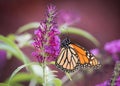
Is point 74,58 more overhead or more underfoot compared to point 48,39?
more overhead

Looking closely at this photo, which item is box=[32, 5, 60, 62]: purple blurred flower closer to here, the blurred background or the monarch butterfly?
the monarch butterfly

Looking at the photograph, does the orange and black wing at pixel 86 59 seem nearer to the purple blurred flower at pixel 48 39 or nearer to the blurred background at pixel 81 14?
the purple blurred flower at pixel 48 39

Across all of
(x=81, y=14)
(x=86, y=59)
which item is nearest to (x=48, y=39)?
(x=86, y=59)

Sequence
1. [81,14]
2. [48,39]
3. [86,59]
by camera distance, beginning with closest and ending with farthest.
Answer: [48,39] → [86,59] → [81,14]

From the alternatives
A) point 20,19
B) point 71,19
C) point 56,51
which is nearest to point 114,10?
point 20,19

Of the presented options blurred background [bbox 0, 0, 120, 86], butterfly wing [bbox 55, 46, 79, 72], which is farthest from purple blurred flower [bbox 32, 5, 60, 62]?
blurred background [bbox 0, 0, 120, 86]

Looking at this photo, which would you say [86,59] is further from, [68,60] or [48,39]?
[48,39]

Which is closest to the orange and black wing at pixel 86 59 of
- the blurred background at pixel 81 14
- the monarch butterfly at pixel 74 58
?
the monarch butterfly at pixel 74 58
